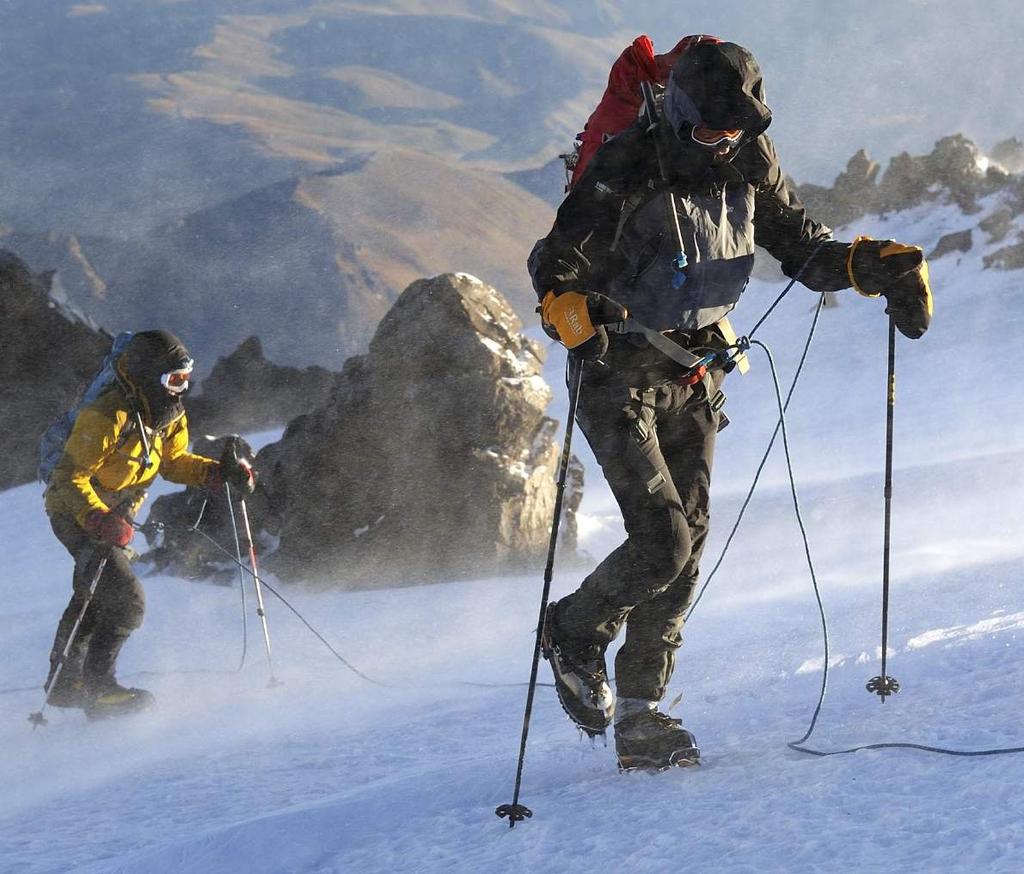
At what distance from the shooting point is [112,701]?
6.72 m

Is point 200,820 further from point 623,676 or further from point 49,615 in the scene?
point 49,615

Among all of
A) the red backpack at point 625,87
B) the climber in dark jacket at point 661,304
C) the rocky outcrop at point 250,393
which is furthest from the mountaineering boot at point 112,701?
the rocky outcrop at point 250,393

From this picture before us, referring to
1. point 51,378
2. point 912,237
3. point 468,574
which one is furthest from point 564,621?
point 912,237

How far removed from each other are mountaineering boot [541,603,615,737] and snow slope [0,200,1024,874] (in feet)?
0.60

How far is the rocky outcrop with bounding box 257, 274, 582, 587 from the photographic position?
1130 centimetres

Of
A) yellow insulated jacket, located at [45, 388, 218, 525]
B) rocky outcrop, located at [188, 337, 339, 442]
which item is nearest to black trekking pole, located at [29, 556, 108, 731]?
yellow insulated jacket, located at [45, 388, 218, 525]

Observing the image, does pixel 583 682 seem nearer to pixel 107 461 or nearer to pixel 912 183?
pixel 107 461

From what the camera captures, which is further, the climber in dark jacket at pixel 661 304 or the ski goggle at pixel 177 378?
the ski goggle at pixel 177 378

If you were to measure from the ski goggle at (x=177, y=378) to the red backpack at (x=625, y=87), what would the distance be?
11.2 ft

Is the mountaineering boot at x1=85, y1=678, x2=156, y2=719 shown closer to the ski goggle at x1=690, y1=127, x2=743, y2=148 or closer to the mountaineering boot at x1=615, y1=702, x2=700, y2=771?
the mountaineering boot at x1=615, y1=702, x2=700, y2=771

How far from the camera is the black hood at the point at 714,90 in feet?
11.0

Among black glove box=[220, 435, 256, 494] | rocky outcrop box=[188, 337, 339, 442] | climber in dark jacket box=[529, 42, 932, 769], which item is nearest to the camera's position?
climber in dark jacket box=[529, 42, 932, 769]

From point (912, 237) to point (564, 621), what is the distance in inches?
1636

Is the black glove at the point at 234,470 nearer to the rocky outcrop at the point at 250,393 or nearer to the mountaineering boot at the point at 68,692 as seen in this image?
the mountaineering boot at the point at 68,692
